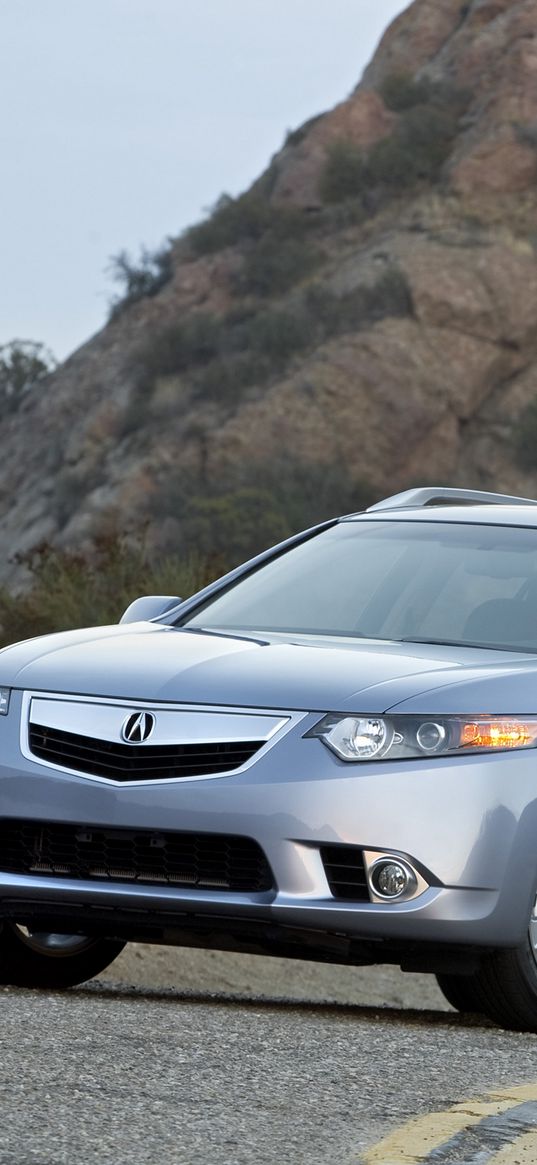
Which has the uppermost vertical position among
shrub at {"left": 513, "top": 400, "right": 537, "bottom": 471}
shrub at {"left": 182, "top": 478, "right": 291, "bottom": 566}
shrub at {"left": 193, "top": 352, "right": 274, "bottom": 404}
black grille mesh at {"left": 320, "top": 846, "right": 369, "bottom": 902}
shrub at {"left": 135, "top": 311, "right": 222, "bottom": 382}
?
shrub at {"left": 135, "top": 311, "right": 222, "bottom": 382}

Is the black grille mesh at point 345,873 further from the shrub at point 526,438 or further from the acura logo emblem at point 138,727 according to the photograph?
the shrub at point 526,438

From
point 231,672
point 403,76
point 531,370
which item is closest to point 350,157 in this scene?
point 403,76

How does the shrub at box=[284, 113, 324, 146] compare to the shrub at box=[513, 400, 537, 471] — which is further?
the shrub at box=[284, 113, 324, 146]

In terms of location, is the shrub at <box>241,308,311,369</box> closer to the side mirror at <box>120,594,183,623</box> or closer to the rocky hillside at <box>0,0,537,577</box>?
the rocky hillside at <box>0,0,537,577</box>

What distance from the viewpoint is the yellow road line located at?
12.7 ft

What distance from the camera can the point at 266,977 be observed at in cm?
1080

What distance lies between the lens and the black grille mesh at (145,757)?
5504mm

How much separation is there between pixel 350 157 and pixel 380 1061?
134ft

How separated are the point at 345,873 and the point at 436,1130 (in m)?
1.45

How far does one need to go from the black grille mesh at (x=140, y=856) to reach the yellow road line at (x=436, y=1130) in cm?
113

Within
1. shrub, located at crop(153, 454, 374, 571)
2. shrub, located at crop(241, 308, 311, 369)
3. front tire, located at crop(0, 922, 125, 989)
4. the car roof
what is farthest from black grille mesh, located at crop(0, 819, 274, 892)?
shrub, located at crop(241, 308, 311, 369)

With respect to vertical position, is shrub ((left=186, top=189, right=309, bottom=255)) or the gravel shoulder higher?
shrub ((left=186, top=189, right=309, bottom=255))

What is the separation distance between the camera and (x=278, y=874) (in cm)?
548

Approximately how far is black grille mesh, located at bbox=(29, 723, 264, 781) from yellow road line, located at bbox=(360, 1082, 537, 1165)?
4.17 feet
